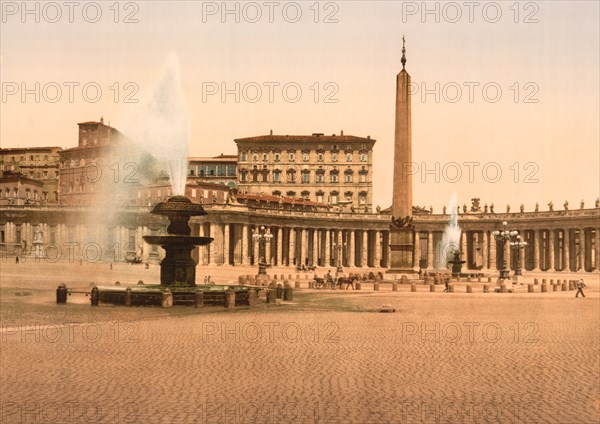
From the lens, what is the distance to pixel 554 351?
1816 cm

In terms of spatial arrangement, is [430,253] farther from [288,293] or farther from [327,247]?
[288,293]

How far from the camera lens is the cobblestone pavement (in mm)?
11727

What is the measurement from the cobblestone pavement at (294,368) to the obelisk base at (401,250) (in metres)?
26.3

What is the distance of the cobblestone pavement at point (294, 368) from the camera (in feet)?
38.5

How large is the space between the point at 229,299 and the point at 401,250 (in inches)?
1031

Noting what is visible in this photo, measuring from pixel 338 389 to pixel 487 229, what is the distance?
99.1 meters

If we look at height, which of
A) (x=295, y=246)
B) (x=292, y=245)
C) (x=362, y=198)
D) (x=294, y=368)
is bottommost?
(x=294, y=368)

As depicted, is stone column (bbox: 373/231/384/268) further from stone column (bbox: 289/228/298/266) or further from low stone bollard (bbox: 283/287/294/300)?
low stone bollard (bbox: 283/287/294/300)

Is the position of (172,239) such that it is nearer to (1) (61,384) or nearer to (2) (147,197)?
(1) (61,384)

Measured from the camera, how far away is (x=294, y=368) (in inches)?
604

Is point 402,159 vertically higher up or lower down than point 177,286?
higher up

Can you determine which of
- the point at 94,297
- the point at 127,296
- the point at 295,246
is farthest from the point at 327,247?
the point at 127,296

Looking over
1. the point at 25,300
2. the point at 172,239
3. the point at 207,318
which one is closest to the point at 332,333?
the point at 207,318

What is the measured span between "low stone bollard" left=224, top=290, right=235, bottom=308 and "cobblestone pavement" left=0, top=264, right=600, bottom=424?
3.27 m
